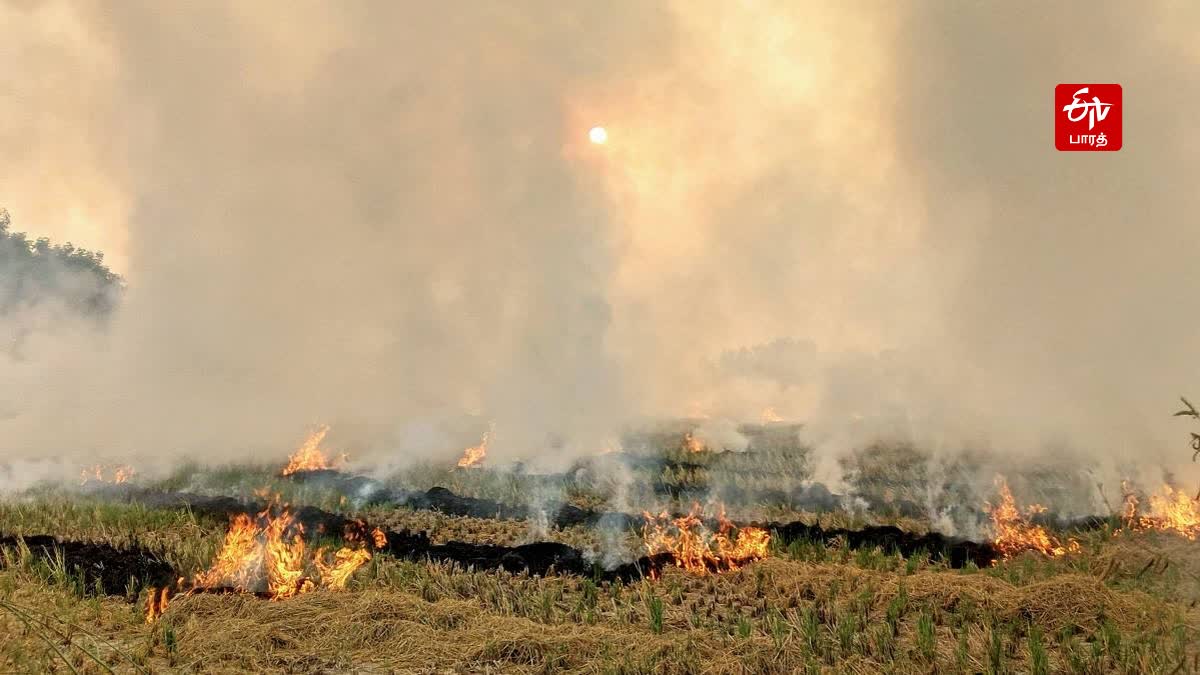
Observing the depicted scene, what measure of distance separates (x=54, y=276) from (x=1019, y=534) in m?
68.4

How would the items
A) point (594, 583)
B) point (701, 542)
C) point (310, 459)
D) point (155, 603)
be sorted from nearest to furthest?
point (155, 603) < point (594, 583) < point (701, 542) < point (310, 459)

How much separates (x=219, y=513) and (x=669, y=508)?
400 inches

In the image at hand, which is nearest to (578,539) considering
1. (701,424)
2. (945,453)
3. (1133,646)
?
(1133,646)

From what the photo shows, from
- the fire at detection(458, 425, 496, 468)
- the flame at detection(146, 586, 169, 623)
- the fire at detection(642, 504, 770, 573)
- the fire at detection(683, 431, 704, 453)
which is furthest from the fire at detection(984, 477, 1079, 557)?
the fire at detection(458, 425, 496, 468)

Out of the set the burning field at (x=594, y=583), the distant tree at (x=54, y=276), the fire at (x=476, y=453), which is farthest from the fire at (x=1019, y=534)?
the distant tree at (x=54, y=276)

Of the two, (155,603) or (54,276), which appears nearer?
(155,603)

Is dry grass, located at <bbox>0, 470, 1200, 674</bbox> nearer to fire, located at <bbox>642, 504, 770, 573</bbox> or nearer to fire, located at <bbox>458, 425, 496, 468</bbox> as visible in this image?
fire, located at <bbox>642, 504, 770, 573</bbox>

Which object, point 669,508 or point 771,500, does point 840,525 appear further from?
point 669,508

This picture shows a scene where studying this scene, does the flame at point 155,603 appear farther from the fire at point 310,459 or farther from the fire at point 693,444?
the fire at point 693,444

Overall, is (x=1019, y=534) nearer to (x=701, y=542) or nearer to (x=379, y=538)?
(x=701, y=542)

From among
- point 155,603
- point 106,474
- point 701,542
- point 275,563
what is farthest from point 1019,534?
point 106,474

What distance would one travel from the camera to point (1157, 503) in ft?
49.2

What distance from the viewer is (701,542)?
1385 centimetres

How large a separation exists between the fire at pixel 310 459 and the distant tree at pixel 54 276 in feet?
142
